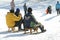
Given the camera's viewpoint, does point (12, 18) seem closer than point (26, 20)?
No

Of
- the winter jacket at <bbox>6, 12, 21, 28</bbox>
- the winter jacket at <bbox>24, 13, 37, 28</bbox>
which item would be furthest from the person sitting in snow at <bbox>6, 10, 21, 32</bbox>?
the winter jacket at <bbox>24, 13, 37, 28</bbox>

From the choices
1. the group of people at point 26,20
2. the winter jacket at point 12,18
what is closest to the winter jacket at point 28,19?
the group of people at point 26,20

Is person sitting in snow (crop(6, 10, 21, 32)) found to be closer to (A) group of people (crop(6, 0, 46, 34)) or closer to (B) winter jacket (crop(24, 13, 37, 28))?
(A) group of people (crop(6, 0, 46, 34))

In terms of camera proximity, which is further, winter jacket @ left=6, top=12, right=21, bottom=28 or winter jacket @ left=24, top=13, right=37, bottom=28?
winter jacket @ left=6, top=12, right=21, bottom=28

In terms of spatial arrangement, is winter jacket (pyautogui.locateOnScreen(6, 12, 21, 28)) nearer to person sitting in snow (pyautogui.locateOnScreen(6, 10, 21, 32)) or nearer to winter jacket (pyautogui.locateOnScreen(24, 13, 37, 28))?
person sitting in snow (pyautogui.locateOnScreen(6, 10, 21, 32))

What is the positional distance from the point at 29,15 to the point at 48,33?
1.26m

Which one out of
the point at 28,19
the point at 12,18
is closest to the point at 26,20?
the point at 28,19

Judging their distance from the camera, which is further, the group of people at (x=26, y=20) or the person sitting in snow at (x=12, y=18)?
the person sitting in snow at (x=12, y=18)

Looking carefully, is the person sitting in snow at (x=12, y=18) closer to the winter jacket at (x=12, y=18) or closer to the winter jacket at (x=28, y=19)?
the winter jacket at (x=12, y=18)

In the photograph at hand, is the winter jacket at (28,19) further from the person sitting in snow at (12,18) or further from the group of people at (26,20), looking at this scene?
the person sitting in snow at (12,18)

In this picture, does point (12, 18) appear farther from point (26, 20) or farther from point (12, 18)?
point (26, 20)

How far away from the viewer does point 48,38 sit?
38.3 feet

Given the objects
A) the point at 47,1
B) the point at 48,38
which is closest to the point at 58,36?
the point at 48,38

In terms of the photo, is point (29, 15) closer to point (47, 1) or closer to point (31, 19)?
point (31, 19)
